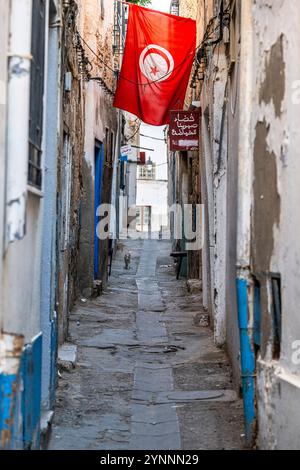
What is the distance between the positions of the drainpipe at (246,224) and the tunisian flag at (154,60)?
25.4 ft

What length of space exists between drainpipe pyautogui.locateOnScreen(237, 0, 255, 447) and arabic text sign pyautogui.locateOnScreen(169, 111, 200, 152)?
796 cm

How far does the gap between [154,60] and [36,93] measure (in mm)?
8620

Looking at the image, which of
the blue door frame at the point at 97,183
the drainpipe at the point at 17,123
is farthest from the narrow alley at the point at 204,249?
the blue door frame at the point at 97,183

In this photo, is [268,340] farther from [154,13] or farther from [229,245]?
[154,13]

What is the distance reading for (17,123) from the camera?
13.9 ft

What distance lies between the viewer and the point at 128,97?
1388 cm

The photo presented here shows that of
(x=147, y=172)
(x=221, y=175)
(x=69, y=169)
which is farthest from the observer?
(x=147, y=172)

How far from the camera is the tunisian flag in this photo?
13617 millimetres

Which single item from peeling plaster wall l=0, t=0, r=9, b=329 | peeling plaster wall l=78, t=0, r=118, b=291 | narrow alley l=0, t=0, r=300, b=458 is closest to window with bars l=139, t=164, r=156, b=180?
peeling plaster wall l=78, t=0, r=118, b=291

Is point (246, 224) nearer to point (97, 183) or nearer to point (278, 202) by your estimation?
point (278, 202)

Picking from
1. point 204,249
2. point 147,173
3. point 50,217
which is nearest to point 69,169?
point 204,249

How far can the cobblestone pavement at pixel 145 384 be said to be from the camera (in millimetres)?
6391

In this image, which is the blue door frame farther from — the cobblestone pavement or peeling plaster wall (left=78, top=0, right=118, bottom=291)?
the cobblestone pavement

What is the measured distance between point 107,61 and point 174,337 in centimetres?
Answer: 773
